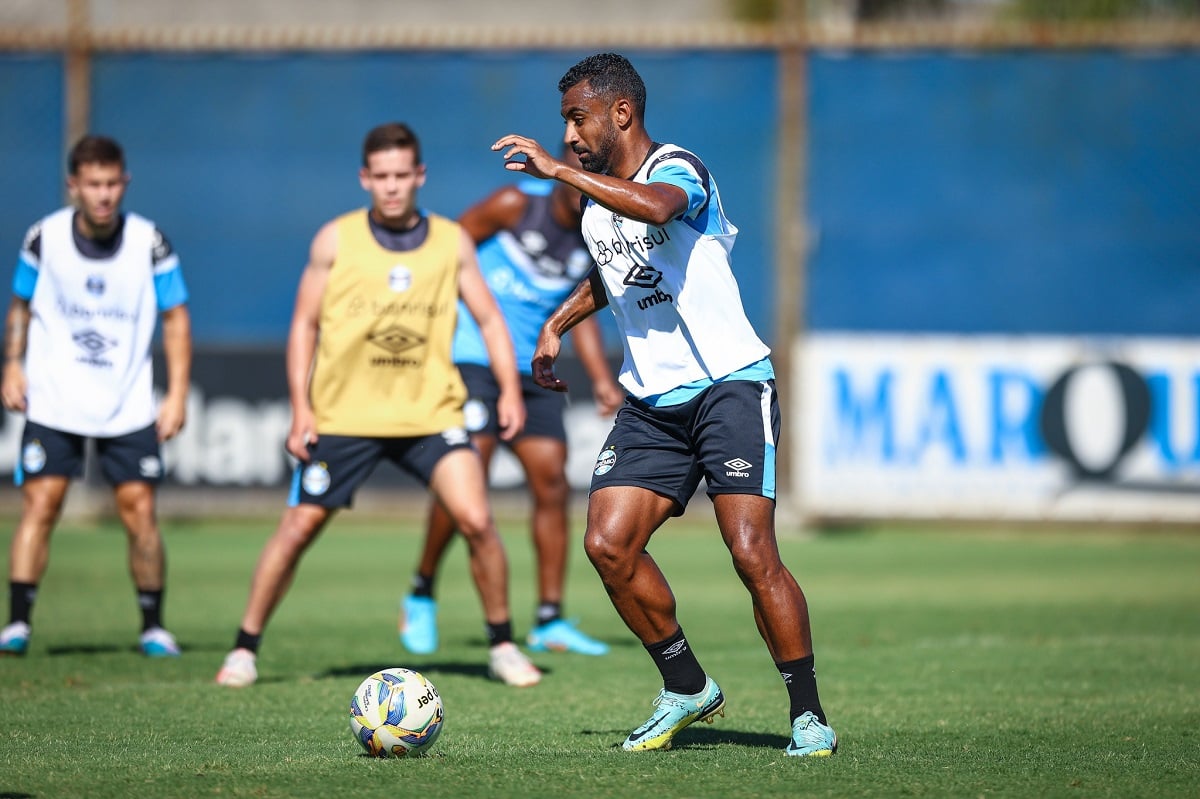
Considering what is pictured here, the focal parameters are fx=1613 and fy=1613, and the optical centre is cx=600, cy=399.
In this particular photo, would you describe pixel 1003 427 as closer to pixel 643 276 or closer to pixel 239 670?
pixel 239 670

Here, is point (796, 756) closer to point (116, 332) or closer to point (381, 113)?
point (116, 332)

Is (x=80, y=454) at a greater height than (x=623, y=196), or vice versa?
Result: (x=623, y=196)

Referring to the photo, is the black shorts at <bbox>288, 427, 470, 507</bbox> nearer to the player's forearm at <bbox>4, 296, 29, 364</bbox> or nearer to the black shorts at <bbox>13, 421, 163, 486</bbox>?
the black shorts at <bbox>13, 421, 163, 486</bbox>

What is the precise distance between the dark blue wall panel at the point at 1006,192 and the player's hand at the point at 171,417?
8715mm

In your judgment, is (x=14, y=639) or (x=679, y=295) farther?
(x=14, y=639)

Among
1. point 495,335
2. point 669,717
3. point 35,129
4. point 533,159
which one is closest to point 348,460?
point 495,335

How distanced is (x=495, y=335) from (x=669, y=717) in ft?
8.23

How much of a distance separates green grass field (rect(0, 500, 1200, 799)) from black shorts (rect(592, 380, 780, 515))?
0.94m

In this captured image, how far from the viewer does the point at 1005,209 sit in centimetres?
1576

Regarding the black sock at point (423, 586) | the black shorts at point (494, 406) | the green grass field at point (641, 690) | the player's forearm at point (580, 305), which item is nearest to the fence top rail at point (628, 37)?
the green grass field at point (641, 690)

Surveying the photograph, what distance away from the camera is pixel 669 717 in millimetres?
5699

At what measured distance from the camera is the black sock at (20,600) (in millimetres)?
8164

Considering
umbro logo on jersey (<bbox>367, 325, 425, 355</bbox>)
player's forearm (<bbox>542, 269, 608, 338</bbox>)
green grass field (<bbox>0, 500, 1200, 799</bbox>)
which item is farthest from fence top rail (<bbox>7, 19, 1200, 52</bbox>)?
player's forearm (<bbox>542, 269, 608, 338</bbox>)

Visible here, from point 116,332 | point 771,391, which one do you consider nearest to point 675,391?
point 771,391
